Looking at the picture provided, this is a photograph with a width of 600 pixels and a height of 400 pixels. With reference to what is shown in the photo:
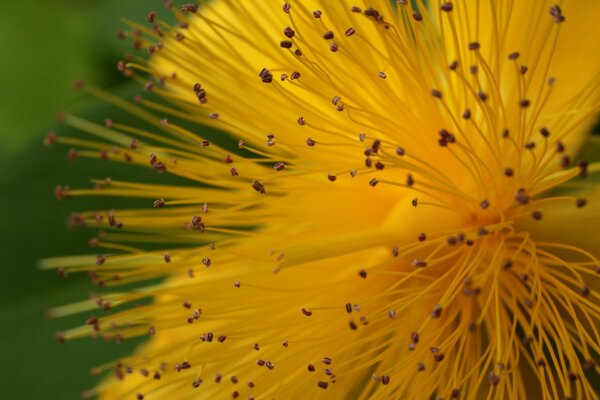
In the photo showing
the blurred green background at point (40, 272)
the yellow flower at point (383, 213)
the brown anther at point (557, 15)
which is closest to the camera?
the brown anther at point (557, 15)

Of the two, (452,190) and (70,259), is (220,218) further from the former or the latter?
(70,259)

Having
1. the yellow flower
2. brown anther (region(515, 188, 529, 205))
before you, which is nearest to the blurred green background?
the yellow flower

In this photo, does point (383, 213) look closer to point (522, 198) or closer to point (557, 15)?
point (522, 198)

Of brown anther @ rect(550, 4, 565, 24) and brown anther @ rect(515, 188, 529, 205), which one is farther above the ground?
brown anther @ rect(550, 4, 565, 24)

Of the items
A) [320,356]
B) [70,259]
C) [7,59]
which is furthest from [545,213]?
[7,59]

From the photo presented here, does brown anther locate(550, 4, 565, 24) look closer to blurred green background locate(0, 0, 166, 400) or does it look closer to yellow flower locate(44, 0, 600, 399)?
yellow flower locate(44, 0, 600, 399)

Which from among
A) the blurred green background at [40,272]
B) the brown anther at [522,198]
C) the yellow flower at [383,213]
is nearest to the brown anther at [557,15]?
the yellow flower at [383,213]

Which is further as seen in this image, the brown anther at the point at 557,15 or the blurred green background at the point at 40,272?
the blurred green background at the point at 40,272

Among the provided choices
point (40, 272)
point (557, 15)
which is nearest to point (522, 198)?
point (557, 15)

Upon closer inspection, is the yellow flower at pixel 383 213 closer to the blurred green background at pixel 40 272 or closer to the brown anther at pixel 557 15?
the brown anther at pixel 557 15
